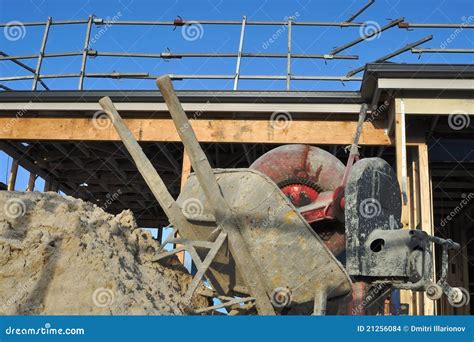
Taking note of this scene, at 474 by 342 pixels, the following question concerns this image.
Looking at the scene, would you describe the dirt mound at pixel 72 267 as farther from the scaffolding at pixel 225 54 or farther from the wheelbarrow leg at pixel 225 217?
the scaffolding at pixel 225 54

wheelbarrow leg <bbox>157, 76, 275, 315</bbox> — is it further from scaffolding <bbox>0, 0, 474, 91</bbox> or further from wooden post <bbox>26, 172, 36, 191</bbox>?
wooden post <bbox>26, 172, 36, 191</bbox>

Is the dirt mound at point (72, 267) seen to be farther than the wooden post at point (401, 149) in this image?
No

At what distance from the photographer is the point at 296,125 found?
30.1 feet

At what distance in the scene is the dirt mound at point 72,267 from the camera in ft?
12.9

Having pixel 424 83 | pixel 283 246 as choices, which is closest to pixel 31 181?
pixel 424 83

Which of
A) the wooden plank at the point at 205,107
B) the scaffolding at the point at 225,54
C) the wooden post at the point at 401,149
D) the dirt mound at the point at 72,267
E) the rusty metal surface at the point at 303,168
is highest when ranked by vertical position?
the scaffolding at the point at 225,54

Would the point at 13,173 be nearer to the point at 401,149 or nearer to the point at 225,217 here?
the point at 401,149

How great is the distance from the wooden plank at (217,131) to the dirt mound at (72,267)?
446cm

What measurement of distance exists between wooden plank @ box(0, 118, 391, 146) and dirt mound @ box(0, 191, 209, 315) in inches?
176

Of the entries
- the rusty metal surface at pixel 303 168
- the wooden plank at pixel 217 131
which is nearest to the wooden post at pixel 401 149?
the wooden plank at pixel 217 131

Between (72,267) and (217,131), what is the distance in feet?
18.1

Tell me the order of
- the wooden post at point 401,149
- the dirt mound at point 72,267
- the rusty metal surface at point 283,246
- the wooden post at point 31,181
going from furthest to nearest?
1. the wooden post at point 31,181
2. the wooden post at point 401,149
3. the rusty metal surface at point 283,246
4. the dirt mound at point 72,267

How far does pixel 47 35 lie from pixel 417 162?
25.4ft
